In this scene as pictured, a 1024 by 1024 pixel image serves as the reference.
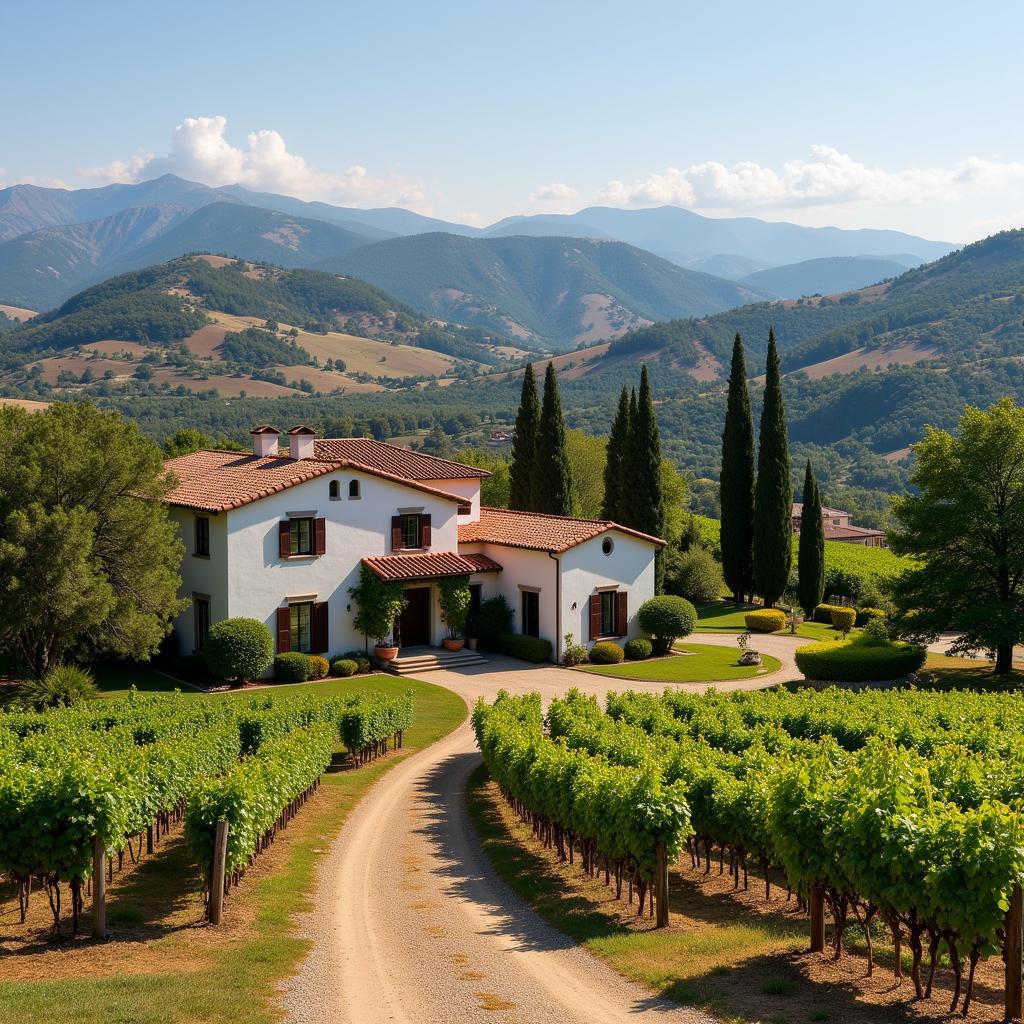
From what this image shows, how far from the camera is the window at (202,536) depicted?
121 feet

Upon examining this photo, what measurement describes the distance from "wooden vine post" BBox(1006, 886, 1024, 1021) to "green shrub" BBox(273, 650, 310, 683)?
92.1 ft

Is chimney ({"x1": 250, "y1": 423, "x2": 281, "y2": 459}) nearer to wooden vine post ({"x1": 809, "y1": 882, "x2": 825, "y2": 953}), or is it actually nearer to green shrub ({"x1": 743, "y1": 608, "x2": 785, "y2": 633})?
green shrub ({"x1": 743, "y1": 608, "x2": 785, "y2": 633})

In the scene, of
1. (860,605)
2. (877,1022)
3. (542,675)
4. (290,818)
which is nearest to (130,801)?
(290,818)

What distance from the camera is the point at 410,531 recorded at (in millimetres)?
40656

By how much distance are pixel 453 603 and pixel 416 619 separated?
1.68 metres

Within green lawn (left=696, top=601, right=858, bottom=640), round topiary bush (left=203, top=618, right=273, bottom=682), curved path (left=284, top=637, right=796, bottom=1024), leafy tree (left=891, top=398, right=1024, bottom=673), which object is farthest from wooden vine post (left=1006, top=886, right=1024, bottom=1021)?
green lawn (left=696, top=601, right=858, bottom=640)

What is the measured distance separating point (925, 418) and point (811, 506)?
109 meters

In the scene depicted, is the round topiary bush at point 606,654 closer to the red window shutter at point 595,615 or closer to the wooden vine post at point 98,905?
the red window shutter at point 595,615

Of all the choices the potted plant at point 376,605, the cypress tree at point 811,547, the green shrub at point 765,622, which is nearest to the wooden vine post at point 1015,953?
the potted plant at point 376,605

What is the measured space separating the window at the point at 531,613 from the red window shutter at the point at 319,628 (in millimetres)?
7753

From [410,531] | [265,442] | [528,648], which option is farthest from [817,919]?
[265,442]

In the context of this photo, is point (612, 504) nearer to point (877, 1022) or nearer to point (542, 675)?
point (542, 675)

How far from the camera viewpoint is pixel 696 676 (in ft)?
127

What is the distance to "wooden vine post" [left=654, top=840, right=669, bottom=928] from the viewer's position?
1420 centimetres
